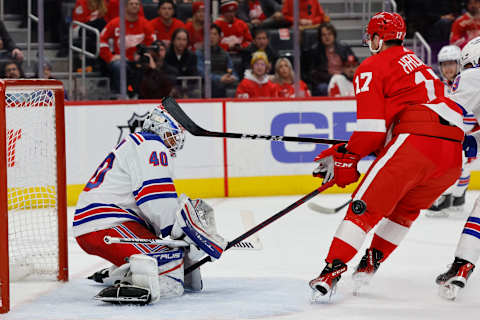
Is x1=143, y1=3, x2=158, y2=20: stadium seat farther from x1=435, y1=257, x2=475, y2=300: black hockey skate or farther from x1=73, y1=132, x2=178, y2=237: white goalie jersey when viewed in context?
x1=435, y1=257, x2=475, y2=300: black hockey skate

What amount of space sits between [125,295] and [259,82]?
3.95 m

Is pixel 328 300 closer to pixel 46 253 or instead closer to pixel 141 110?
pixel 46 253

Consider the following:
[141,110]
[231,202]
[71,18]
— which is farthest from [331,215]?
[71,18]

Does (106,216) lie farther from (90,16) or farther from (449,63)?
(90,16)

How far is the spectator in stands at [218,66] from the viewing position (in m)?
6.65

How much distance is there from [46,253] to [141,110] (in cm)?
262

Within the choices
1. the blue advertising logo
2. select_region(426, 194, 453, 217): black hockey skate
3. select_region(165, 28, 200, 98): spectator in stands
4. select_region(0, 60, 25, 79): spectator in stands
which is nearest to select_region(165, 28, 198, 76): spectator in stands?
select_region(165, 28, 200, 98): spectator in stands

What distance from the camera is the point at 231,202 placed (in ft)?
21.2

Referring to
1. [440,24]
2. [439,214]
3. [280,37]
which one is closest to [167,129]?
[439,214]

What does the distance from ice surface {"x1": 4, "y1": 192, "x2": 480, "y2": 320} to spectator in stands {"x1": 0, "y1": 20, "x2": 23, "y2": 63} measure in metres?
2.01

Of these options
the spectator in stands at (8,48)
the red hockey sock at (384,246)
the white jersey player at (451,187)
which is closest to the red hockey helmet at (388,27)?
the red hockey sock at (384,246)

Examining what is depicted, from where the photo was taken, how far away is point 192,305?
3.12 metres

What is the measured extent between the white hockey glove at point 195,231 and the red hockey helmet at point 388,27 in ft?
3.29

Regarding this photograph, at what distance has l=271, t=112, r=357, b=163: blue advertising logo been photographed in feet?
22.1
